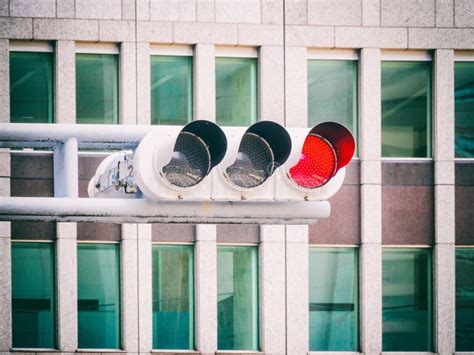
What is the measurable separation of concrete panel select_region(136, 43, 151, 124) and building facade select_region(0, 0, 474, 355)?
2cm

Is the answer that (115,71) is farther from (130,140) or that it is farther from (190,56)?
(130,140)

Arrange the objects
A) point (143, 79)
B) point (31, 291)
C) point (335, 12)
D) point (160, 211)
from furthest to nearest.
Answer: point (335, 12), point (31, 291), point (143, 79), point (160, 211)

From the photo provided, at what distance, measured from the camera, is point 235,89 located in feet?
72.4

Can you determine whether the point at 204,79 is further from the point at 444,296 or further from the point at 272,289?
the point at 444,296

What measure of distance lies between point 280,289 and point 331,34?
4.53 metres

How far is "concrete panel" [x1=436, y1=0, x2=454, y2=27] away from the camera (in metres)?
21.9

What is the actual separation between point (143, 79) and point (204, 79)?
3.46 ft

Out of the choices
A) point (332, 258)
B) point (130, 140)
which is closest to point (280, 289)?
point (332, 258)

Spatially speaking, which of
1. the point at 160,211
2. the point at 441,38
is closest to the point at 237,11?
the point at 441,38

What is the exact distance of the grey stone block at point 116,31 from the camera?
21.4 m

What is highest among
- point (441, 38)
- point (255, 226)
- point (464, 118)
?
point (441, 38)

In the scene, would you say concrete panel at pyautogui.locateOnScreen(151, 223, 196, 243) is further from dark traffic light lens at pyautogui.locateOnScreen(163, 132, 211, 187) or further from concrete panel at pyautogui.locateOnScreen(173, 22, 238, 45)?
dark traffic light lens at pyautogui.locateOnScreen(163, 132, 211, 187)

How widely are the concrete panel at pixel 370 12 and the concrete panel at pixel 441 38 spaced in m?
0.64

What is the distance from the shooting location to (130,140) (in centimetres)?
711
